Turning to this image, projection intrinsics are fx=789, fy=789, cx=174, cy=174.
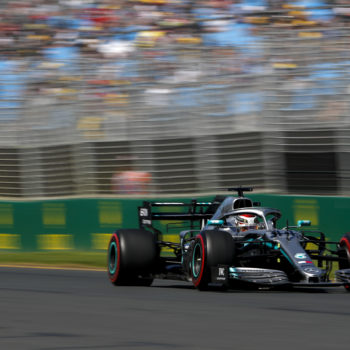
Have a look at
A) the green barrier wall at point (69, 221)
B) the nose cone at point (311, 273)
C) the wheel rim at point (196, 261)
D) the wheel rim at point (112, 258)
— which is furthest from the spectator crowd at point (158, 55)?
the nose cone at point (311, 273)

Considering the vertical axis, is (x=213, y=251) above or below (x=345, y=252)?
above

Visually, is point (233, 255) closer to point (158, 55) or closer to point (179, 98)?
point (179, 98)

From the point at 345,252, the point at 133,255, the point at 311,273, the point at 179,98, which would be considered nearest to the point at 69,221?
the point at 179,98

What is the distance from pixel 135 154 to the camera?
13969 millimetres

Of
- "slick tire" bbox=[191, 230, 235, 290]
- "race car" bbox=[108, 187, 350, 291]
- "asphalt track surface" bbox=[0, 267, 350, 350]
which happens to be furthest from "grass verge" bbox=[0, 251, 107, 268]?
"slick tire" bbox=[191, 230, 235, 290]

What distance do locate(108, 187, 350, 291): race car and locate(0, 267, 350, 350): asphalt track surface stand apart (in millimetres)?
175

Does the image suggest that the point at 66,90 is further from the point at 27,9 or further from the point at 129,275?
the point at 129,275

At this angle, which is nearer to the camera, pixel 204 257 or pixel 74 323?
pixel 74 323

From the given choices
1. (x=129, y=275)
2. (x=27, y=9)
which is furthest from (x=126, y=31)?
(x=129, y=275)

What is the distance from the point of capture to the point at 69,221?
560 inches

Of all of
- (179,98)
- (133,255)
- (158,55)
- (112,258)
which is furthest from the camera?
(158,55)

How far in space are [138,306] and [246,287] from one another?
83.0 inches

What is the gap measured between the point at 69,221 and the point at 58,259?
1.11 metres

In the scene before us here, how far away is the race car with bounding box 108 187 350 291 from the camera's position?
26.7 feet
